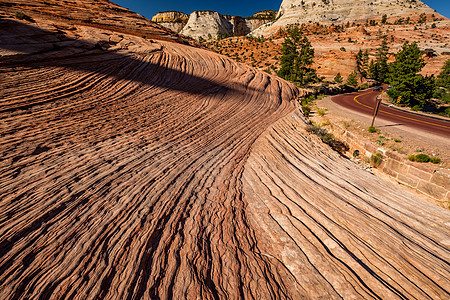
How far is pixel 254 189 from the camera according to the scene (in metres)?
4.86

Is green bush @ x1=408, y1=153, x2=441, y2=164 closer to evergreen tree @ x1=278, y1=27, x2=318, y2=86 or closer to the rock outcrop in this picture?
evergreen tree @ x1=278, y1=27, x2=318, y2=86

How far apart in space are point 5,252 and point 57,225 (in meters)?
0.60

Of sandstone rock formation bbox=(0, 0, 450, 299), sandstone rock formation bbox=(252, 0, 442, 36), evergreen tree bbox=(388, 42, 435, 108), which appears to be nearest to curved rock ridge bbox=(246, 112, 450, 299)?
sandstone rock formation bbox=(0, 0, 450, 299)

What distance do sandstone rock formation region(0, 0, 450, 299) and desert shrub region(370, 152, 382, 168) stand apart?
5.29m

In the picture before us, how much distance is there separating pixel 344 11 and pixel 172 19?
121 m

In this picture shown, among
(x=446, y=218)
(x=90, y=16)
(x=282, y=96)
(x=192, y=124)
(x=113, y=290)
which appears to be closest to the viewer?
(x=113, y=290)

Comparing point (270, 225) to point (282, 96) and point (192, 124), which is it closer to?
point (192, 124)

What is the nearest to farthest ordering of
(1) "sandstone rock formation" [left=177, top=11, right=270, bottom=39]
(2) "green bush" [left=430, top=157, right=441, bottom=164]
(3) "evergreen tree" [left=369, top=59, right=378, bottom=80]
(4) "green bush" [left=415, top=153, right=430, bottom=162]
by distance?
(2) "green bush" [left=430, top=157, right=441, bottom=164], (4) "green bush" [left=415, top=153, right=430, bottom=162], (3) "evergreen tree" [left=369, top=59, right=378, bottom=80], (1) "sandstone rock formation" [left=177, top=11, right=270, bottom=39]

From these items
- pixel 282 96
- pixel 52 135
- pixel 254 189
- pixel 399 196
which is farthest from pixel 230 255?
pixel 282 96

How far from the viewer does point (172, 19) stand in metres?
150

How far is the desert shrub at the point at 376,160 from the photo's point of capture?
11.5m

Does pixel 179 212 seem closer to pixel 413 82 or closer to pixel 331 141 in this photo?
pixel 331 141

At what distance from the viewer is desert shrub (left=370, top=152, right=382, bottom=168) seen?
1148 centimetres

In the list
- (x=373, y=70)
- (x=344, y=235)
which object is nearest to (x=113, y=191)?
(x=344, y=235)
